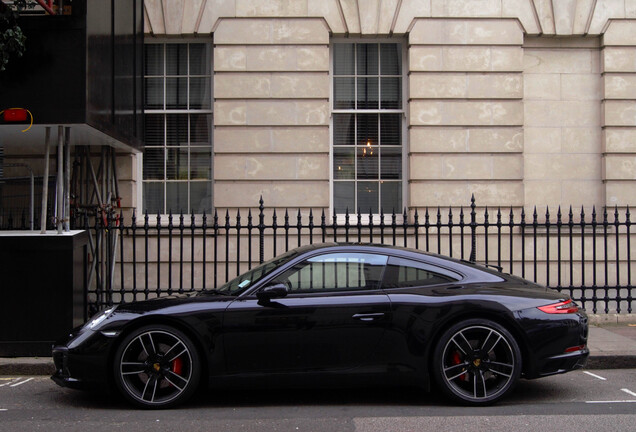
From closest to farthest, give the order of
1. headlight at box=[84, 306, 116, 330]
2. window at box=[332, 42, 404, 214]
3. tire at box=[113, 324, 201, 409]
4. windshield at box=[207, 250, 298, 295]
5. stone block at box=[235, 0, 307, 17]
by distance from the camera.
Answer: tire at box=[113, 324, 201, 409], headlight at box=[84, 306, 116, 330], windshield at box=[207, 250, 298, 295], stone block at box=[235, 0, 307, 17], window at box=[332, 42, 404, 214]

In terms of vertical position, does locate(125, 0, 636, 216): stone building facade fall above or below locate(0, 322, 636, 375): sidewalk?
above

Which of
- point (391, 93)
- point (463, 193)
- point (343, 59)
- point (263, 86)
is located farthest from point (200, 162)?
point (463, 193)

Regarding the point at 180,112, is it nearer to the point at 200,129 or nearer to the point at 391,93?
the point at 200,129

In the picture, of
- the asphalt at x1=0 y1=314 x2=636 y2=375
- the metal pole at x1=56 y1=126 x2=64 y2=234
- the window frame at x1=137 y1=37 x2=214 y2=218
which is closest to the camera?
the asphalt at x1=0 y1=314 x2=636 y2=375

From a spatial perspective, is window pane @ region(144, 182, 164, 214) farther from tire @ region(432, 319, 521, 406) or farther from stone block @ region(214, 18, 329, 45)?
tire @ region(432, 319, 521, 406)

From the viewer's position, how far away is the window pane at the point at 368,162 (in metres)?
11.7

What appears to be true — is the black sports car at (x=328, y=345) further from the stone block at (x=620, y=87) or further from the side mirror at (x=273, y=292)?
the stone block at (x=620, y=87)

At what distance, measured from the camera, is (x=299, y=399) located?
6.52m

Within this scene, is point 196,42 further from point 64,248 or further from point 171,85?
point 64,248

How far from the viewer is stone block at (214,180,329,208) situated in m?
11.3

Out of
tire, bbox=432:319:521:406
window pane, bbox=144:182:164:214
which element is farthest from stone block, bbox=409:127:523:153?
tire, bbox=432:319:521:406

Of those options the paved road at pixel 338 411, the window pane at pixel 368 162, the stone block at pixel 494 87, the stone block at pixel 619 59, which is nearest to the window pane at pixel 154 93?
the window pane at pixel 368 162

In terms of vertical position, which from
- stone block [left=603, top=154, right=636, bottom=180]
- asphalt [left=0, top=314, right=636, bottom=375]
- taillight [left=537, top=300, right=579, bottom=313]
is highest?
stone block [left=603, top=154, right=636, bottom=180]

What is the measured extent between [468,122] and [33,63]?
6455mm
